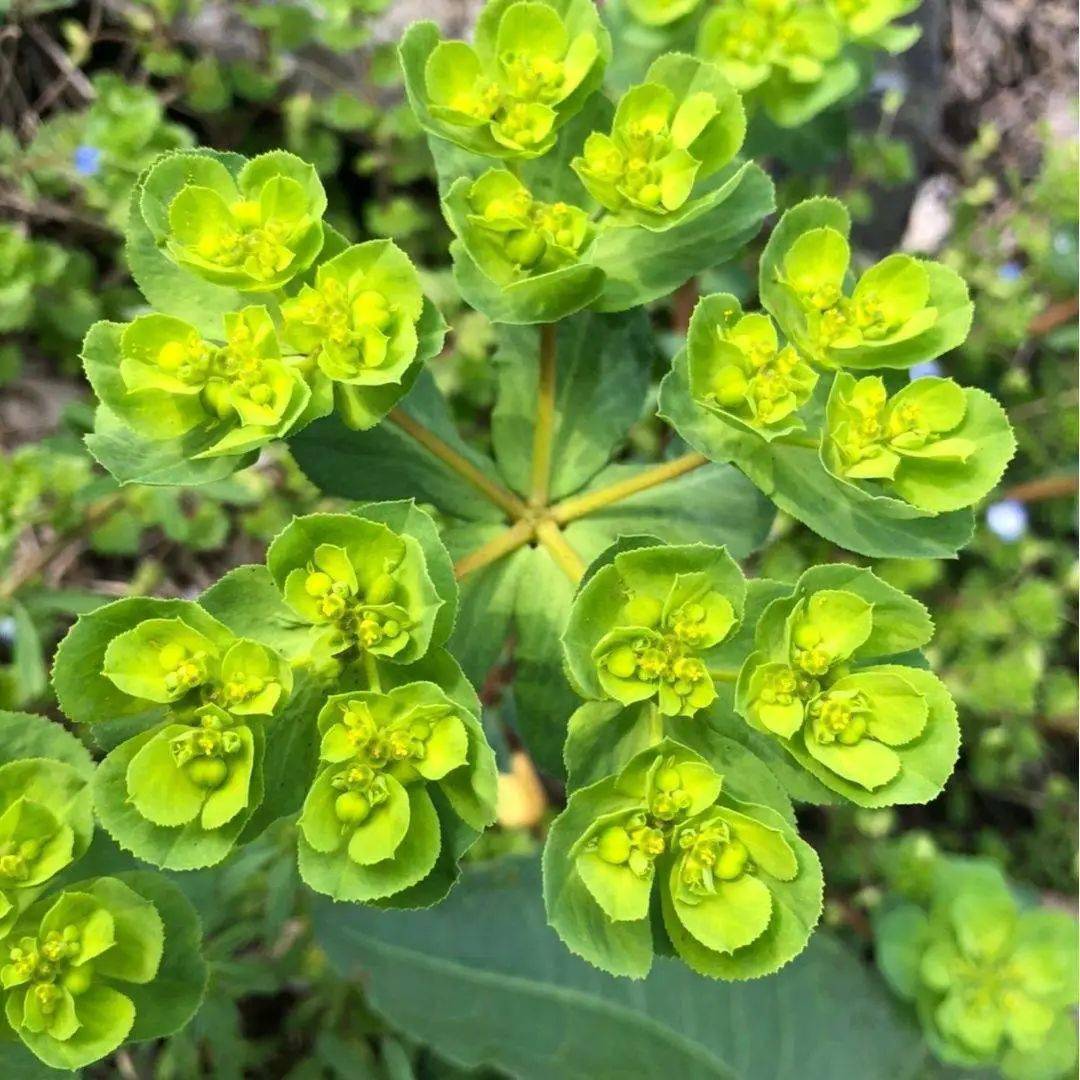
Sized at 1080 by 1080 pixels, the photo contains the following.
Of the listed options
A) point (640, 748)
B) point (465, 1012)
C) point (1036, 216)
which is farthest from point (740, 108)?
point (1036, 216)

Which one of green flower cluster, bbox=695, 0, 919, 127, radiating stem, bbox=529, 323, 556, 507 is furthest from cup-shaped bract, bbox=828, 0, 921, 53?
radiating stem, bbox=529, 323, 556, 507

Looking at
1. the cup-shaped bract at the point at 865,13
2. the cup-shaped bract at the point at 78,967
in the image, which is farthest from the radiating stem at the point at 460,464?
the cup-shaped bract at the point at 865,13

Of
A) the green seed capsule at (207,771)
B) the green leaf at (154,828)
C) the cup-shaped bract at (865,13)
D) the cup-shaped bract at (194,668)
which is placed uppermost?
the cup-shaped bract at (865,13)

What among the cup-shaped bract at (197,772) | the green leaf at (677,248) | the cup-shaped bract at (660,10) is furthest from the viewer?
the cup-shaped bract at (660,10)

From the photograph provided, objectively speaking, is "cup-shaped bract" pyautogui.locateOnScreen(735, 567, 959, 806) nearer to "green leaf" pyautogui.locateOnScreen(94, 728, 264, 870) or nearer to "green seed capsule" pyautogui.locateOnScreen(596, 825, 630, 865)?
"green seed capsule" pyautogui.locateOnScreen(596, 825, 630, 865)

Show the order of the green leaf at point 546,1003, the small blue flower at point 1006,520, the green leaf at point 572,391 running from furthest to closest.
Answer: the small blue flower at point 1006,520 → the green leaf at point 546,1003 → the green leaf at point 572,391

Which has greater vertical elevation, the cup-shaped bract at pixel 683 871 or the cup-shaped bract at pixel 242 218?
the cup-shaped bract at pixel 242 218

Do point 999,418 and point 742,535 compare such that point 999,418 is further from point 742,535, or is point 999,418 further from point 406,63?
point 406,63

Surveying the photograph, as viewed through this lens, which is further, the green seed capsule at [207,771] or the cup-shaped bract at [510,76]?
the cup-shaped bract at [510,76]

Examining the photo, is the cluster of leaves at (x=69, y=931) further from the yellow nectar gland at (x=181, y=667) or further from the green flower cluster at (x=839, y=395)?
the green flower cluster at (x=839, y=395)

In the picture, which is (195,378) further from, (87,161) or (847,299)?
(87,161)
